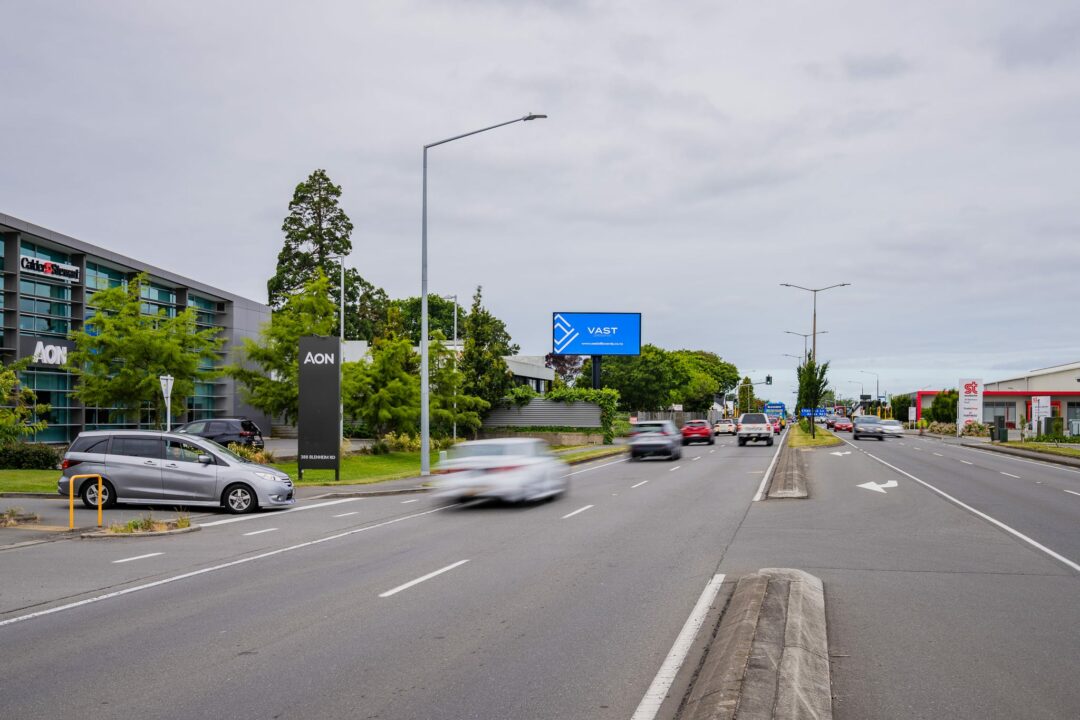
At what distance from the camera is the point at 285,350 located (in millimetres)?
32562

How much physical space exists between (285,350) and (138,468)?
14699 millimetres

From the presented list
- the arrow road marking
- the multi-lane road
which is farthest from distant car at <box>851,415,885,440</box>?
the multi-lane road

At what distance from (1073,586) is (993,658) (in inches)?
Answer: 145

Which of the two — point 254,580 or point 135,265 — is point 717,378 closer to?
point 135,265

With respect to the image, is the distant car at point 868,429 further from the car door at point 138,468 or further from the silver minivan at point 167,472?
the car door at point 138,468

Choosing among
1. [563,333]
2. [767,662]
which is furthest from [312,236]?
[767,662]

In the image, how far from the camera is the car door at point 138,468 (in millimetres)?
18125

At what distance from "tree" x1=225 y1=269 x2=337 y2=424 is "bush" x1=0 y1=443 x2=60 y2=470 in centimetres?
733

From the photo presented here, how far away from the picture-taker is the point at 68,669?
6746mm

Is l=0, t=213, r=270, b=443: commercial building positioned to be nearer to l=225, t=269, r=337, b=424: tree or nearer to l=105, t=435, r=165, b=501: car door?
l=225, t=269, r=337, b=424: tree

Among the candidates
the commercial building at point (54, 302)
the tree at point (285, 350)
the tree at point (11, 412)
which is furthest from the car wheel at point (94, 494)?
the commercial building at point (54, 302)

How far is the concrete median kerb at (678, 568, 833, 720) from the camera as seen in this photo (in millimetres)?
5152

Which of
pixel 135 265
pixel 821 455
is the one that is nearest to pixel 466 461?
pixel 821 455

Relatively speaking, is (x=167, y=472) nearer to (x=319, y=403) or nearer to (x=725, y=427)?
(x=319, y=403)
